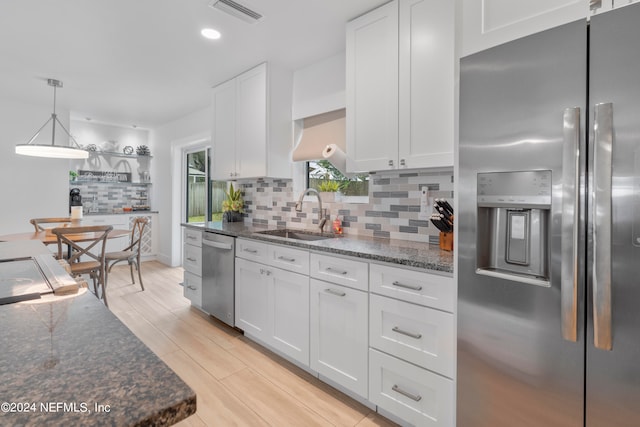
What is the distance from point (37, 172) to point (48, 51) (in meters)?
2.51

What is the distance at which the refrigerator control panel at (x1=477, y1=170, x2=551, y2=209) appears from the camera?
1.20 meters

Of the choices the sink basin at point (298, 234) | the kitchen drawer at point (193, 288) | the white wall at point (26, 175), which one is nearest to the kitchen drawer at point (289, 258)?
the sink basin at point (298, 234)

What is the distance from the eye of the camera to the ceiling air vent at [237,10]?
214cm

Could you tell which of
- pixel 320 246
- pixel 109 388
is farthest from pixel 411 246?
pixel 109 388

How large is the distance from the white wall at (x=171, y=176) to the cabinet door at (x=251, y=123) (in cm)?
169

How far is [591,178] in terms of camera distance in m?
1.10

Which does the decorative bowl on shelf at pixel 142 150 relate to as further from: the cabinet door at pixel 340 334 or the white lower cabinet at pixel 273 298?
the cabinet door at pixel 340 334

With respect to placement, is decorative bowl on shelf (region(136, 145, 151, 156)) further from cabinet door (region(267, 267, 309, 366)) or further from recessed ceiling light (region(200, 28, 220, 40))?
cabinet door (region(267, 267, 309, 366))

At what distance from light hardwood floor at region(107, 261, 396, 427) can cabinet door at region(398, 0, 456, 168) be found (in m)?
1.54

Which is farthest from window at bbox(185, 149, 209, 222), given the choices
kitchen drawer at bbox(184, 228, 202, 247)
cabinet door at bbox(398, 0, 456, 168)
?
cabinet door at bbox(398, 0, 456, 168)

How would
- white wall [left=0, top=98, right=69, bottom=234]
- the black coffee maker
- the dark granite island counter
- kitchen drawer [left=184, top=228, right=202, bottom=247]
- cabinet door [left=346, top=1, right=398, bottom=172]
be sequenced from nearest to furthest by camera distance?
the dark granite island counter, cabinet door [left=346, top=1, right=398, bottom=172], kitchen drawer [left=184, top=228, right=202, bottom=247], white wall [left=0, top=98, right=69, bottom=234], the black coffee maker

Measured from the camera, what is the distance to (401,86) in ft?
6.75

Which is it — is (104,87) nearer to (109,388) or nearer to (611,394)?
(109,388)

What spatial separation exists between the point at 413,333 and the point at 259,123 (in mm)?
2350
